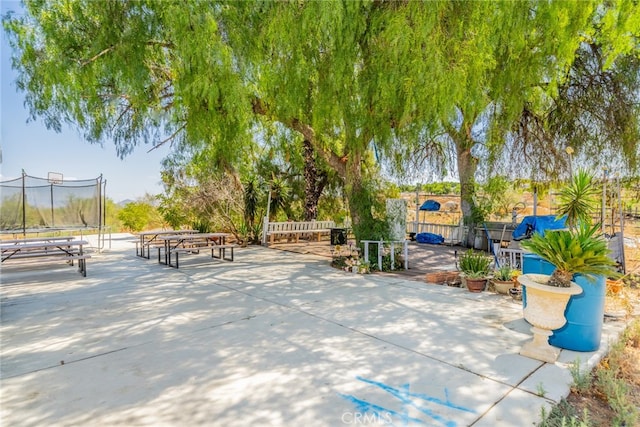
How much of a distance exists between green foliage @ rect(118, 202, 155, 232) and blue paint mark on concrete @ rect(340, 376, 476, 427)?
14828 mm

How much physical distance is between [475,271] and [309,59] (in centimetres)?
465

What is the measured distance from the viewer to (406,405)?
257cm

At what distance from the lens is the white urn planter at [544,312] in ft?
10.4

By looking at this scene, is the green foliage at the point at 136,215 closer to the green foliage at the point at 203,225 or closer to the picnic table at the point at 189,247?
the green foliage at the point at 203,225

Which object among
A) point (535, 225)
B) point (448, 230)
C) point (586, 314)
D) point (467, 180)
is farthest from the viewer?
point (448, 230)

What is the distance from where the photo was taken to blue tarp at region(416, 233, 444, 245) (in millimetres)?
12875

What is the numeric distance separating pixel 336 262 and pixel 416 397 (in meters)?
5.70

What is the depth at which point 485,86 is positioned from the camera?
5836 millimetres

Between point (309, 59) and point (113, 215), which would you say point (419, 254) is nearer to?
point (309, 59)

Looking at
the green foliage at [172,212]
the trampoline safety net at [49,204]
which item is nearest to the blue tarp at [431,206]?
the green foliage at [172,212]

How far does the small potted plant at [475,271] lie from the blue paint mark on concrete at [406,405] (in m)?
3.49

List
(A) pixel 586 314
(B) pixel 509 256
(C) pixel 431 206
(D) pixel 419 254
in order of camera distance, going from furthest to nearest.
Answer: (C) pixel 431 206 → (D) pixel 419 254 → (B) pixel 509 256 → (A) pixel 586 314

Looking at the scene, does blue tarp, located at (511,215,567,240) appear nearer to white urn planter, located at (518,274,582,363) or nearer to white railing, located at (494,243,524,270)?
white railing, located at (494,243,524,270)

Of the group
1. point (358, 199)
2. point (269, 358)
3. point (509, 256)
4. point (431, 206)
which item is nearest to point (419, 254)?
point (358, 199)
